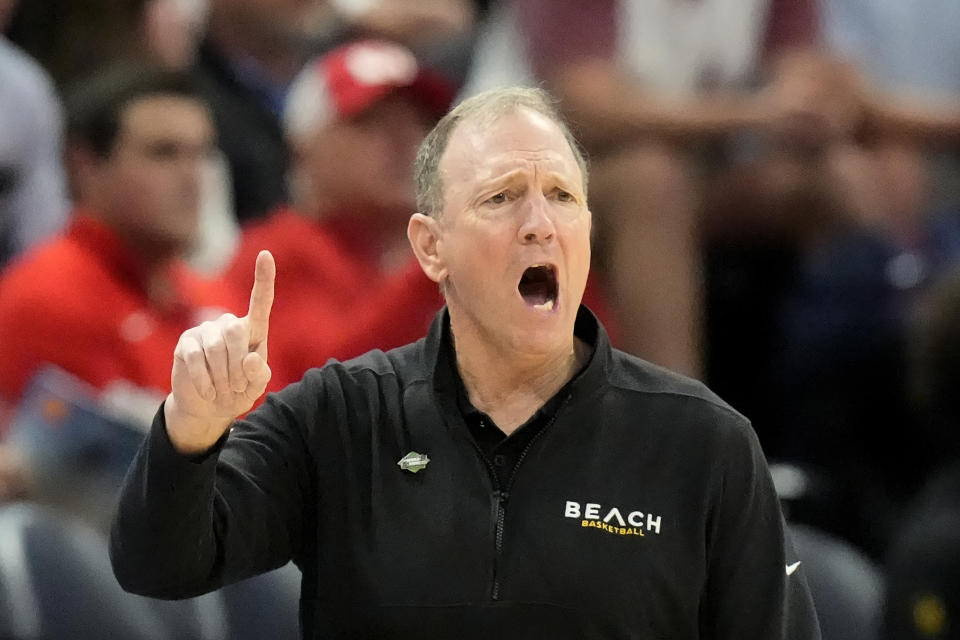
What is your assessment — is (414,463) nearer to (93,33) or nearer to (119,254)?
(119,254)

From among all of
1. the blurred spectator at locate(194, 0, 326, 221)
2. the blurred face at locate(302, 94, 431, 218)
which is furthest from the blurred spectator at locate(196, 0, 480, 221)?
the blurred face at locate(302, 94, 431, 218)

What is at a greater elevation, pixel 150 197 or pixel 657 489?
pixel 150 197

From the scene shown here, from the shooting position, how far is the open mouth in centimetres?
225

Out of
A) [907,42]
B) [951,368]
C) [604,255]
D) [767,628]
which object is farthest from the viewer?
[907,42]

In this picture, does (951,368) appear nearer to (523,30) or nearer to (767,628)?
(523,30)

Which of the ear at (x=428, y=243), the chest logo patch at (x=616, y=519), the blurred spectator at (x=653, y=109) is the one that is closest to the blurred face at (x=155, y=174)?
the blurred spectator at (x=653, y=109)

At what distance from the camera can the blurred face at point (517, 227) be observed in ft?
7.23

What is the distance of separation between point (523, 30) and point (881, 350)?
144 centimetres

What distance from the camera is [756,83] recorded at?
4.66 metres

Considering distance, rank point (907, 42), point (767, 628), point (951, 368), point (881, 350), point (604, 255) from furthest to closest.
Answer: point (907, 42) < point (881, 350) < point (604, 255) < point (951, 368) < point (767, 628)

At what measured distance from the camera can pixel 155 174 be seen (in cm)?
403

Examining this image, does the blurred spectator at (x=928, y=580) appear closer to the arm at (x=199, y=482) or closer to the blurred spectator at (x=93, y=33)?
the arm at (x=199, y=482)

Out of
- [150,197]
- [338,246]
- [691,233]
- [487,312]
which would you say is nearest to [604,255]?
[691,233]

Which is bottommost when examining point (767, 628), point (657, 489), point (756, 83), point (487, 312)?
point (767, 628)
